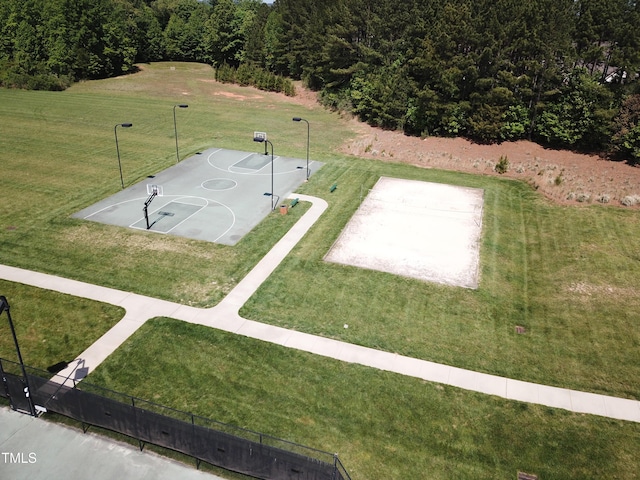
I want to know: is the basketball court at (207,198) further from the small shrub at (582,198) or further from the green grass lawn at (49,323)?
the small shrub at (582,198)

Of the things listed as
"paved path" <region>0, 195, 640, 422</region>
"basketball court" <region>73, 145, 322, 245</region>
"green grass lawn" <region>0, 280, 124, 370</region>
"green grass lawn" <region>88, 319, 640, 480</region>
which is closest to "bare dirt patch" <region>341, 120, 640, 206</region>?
"basketball court" <region>73, 145, 322, 245</region>

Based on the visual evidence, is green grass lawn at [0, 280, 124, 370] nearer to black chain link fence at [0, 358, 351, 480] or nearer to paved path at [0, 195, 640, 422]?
paved path at [0, 195, 640, 422]

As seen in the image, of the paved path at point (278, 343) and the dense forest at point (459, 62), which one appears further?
the dense forest at point (459, 62)

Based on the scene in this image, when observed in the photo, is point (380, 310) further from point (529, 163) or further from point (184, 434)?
point (529, 163)

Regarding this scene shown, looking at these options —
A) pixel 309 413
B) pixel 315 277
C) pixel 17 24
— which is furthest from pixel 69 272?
pixel 17 24

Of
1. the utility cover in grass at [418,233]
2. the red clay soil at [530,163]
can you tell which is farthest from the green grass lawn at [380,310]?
the red clay soil at [530,163]


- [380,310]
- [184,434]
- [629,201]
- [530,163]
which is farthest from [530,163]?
[184,434]
